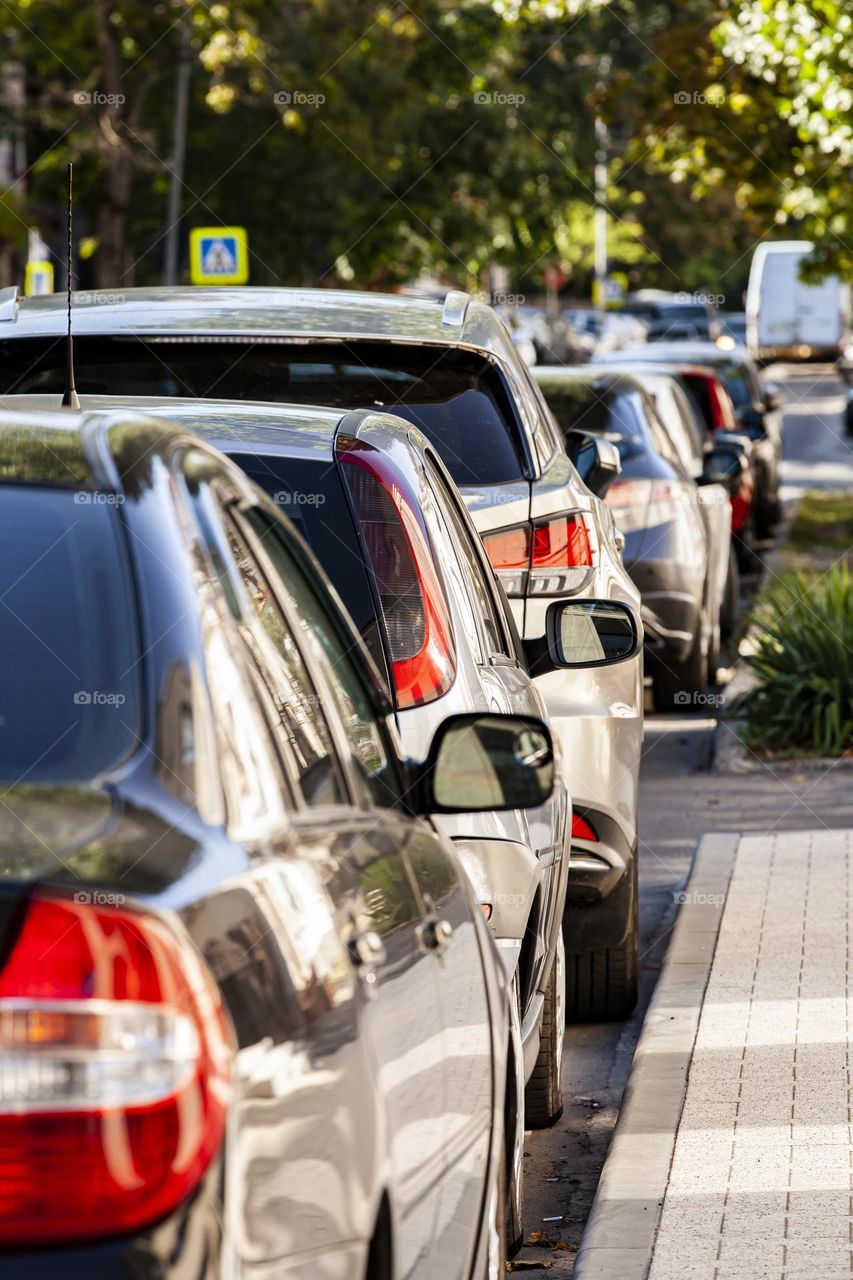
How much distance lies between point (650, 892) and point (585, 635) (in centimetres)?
327

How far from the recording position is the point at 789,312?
62.3 meters

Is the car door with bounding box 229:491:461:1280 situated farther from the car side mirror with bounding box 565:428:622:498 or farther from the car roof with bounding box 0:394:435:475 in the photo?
the car side mirror with bounding box 565:428:622:498

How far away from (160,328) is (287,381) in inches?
14.3

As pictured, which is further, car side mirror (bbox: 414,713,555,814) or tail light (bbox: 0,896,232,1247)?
car side mirror (bbox: 414,713,555,814)

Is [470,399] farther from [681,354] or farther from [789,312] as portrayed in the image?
[789,312]

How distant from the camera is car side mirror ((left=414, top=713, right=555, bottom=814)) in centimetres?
329

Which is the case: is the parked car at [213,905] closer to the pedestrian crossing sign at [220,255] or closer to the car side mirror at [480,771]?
the car side mirror at [480,771]

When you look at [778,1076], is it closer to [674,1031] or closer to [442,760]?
[674,1031]

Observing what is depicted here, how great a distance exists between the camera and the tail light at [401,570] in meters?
4.25
